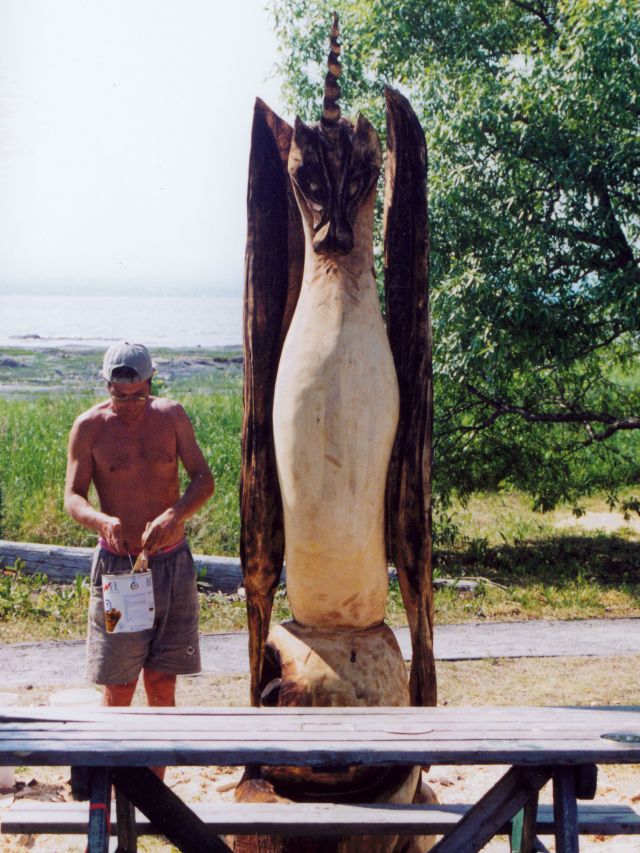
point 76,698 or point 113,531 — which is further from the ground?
point 113,531

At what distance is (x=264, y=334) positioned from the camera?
115 inches

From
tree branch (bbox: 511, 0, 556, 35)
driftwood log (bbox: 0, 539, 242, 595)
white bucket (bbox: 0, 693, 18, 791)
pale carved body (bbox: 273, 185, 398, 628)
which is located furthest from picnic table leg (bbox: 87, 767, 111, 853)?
tree branch (bbox: 511, 0, 556, 35)

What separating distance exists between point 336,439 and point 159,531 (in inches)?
41.3

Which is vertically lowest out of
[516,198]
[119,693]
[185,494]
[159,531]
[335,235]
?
[119,693]

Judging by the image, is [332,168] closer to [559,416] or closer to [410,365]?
[410,365]

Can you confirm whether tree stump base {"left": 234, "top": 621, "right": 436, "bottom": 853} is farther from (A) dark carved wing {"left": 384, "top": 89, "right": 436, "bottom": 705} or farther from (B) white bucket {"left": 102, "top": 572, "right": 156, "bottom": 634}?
(B) white bucket {"left": 102, "top": 572, "right": 156, "bottom": 634}

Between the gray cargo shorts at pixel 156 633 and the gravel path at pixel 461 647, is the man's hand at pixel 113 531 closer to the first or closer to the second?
the gray cargo shorts at pixel 156 633

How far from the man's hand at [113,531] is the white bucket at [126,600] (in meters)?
0.12

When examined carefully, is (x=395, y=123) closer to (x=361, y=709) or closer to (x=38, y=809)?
(x=361, y=709)

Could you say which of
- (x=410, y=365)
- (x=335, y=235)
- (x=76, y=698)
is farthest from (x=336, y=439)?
(x=76, y=698)

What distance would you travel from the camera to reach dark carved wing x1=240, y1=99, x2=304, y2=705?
9.39 ft

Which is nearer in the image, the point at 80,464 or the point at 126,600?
the point at 126,600

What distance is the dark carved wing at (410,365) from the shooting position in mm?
2795

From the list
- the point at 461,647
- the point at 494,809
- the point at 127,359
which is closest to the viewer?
the point at 494,809
